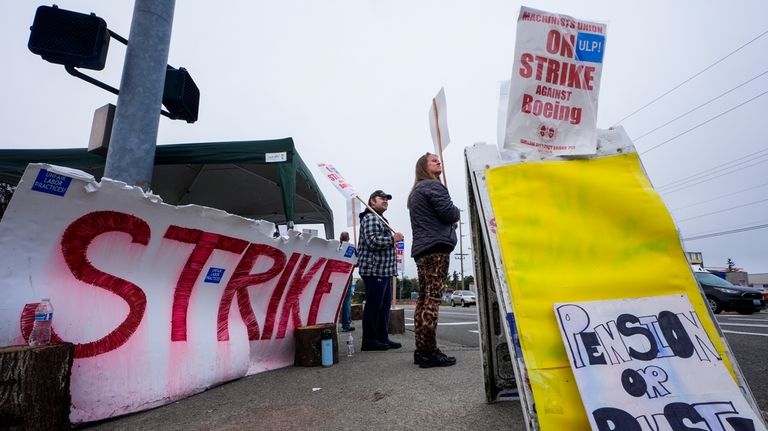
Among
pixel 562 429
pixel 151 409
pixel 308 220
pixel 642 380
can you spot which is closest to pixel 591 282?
pixel 642 380

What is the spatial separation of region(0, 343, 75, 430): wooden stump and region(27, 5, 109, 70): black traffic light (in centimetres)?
216

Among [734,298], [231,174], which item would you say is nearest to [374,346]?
[231,174]

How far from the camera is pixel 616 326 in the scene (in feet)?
4.58

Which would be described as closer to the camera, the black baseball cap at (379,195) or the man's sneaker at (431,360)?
the man's sneaker at (431,360)

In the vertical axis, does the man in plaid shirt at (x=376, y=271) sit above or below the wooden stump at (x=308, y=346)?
above

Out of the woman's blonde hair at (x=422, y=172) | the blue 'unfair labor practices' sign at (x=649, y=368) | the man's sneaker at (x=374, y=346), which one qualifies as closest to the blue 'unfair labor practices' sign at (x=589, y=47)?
the blue 'unfair labor practices' sign at (x=649, y=368)

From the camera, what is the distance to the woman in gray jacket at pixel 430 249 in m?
2.93

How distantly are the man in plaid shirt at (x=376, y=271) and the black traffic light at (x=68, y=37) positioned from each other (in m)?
2.81

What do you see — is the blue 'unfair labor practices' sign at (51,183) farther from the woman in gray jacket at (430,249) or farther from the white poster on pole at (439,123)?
the white poster on pole at (439,123)


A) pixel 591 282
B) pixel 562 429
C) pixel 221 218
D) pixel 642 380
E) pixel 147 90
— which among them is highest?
pixel 147 90

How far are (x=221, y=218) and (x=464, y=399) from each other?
1.99m

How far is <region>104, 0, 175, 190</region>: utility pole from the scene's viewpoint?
3.09 meters

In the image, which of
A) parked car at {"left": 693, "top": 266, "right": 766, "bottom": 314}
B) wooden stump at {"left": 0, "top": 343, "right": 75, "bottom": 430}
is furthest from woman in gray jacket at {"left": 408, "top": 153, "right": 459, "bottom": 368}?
parked car at {"left": 693, "top": 266, "right": 766, "bottom": 314}

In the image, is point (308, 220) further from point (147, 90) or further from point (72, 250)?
point (72, 250)
